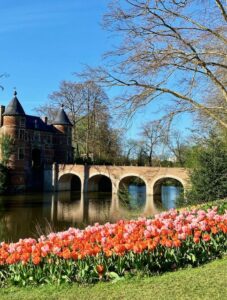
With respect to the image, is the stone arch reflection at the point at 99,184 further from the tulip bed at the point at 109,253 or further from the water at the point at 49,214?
the tulip bed at the point at 109,253

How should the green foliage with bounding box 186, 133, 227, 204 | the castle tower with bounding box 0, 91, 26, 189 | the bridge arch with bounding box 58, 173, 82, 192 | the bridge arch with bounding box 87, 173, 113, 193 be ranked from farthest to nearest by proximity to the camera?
1. the bridge arch with bounding box 58, 173, 82, 192
2. the bridge arch with bounding box 87, 173, 113, 193
3. the castle tower with bounding box 0, 91, 26, 189
4. the green foliage with bounding box 186, 133, 227, 204

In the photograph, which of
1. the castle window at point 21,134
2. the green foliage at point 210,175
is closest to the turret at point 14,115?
the castle window at point 21,134

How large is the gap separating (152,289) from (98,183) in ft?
109

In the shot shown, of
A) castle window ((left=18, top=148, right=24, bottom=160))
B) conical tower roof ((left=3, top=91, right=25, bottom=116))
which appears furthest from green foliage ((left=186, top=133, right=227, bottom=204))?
conical tower roof ((left=3, top=91, right=25, bottom=116))

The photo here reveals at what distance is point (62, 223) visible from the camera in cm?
1742

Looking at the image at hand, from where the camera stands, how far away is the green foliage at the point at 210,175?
35.1ft

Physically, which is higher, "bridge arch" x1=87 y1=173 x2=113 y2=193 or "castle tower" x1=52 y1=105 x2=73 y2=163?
"castle tower" x1=52 y1=105 x2=73 y2=163

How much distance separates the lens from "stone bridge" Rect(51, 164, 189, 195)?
→ 28.9 meters

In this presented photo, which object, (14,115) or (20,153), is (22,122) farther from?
(20,153)

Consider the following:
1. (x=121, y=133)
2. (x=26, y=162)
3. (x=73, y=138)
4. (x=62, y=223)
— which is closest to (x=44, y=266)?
(x=121, y=133)

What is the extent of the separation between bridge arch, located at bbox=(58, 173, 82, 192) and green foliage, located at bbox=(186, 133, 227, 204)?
24315 millimetres

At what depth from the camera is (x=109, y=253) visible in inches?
142

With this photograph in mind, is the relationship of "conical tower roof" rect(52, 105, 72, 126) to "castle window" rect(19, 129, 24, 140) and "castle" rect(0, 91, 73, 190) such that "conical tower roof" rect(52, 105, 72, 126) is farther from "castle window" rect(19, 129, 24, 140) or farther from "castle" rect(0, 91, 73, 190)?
"castle window" rect(19, 129, 24, 140)

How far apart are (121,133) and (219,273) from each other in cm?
329
